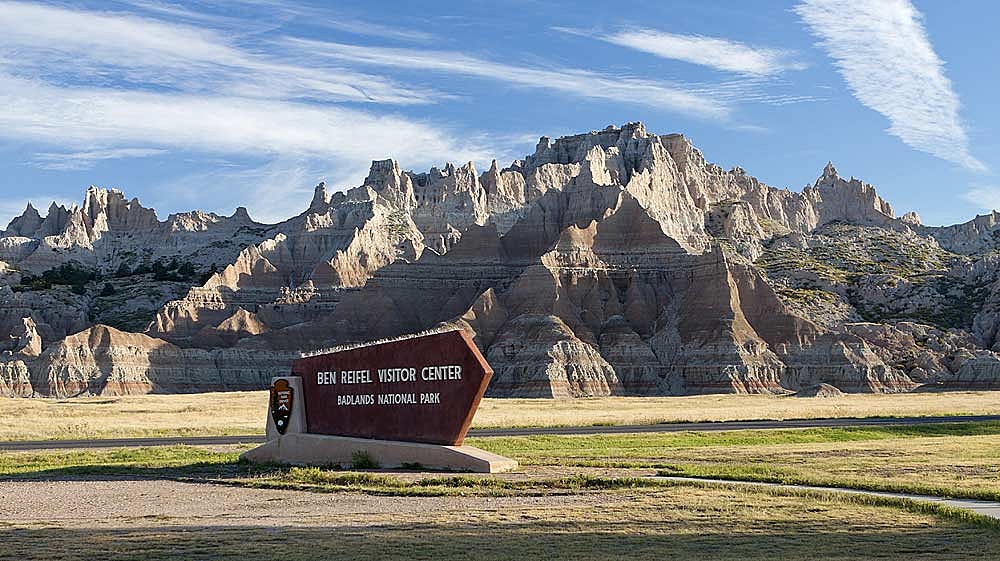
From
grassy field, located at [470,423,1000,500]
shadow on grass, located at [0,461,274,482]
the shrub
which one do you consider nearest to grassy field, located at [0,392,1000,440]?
grassy field, located at [470,423,1000,500]

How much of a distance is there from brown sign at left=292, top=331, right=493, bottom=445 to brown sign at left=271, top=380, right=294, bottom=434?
0.61 m

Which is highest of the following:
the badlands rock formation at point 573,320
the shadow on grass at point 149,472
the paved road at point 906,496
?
the badlands rock formation at point 573,320

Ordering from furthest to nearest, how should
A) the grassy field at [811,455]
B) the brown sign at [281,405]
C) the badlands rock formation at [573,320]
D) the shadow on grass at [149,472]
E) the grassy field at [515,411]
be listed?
1. the badlands rock formation at [573,320]
2. the grassy field at [515,411]
3. the brown sign at [281,405]
4. the shadow on grass at [149,472]
5. the grassy field at [811,455]

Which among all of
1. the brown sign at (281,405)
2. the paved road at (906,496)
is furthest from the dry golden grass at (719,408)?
the paved road at (906,496)

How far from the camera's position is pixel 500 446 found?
56188 mm

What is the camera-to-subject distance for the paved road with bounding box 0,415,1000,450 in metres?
61.1

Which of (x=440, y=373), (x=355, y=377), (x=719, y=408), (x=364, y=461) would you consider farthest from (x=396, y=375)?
(x=719, y=408)

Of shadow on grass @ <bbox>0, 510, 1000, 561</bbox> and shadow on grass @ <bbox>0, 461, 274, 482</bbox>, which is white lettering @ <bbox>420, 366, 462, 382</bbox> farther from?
shadow on grass @ <bbox>0, 510, 1000, 561</bbox>

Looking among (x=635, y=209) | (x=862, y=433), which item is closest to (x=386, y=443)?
(x=862, y=433)

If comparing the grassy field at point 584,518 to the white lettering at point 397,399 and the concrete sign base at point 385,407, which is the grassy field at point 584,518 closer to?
the concrete sign base at point 385,407

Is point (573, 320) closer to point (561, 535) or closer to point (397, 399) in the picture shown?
point (397, 399)

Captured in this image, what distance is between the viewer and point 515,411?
105m

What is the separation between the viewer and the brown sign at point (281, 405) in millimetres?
44219

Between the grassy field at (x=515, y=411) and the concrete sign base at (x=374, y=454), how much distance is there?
28873mm
